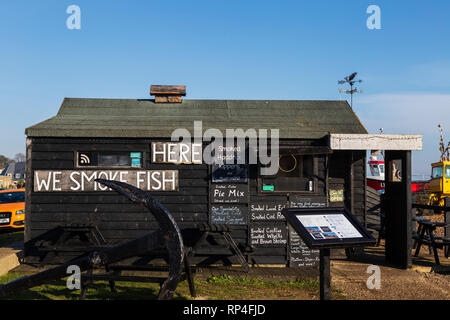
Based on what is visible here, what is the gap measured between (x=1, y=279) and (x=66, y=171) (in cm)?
239

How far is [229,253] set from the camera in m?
7.86

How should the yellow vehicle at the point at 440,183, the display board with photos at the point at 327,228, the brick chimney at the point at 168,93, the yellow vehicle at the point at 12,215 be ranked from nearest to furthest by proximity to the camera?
the display board with photos at the point at 327,228, the brick chimney at the point at 168,93, the yellow vehicle at the point at 12,215, the yellow vehicle at the point at 440,183

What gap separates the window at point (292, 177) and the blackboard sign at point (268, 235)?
0.79m

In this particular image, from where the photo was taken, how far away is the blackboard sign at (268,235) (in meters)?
8.34

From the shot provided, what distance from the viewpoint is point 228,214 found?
329 inches

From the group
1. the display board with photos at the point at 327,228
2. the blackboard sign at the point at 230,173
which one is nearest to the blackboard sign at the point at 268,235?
the blackboard sign at the point at 230,173

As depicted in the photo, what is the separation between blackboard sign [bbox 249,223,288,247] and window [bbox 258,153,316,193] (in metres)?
0.79

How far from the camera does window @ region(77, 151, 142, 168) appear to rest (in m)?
8.36

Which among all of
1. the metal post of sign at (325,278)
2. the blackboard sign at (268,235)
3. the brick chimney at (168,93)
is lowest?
the blackboard sign at (268,235)

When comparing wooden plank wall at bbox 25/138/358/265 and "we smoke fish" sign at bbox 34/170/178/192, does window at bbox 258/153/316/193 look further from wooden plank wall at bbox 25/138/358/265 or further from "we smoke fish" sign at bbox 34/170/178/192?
"we smoke fish" sign at bbox 34/170/178/192

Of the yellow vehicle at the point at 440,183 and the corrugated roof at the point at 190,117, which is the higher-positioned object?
the corrugated roof at the point at 190,117

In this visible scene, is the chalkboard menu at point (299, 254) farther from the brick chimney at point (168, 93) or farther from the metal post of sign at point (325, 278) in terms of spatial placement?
the brick chimney at point (168, 93)

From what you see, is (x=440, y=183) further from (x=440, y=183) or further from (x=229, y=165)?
(x=229, y=165)
